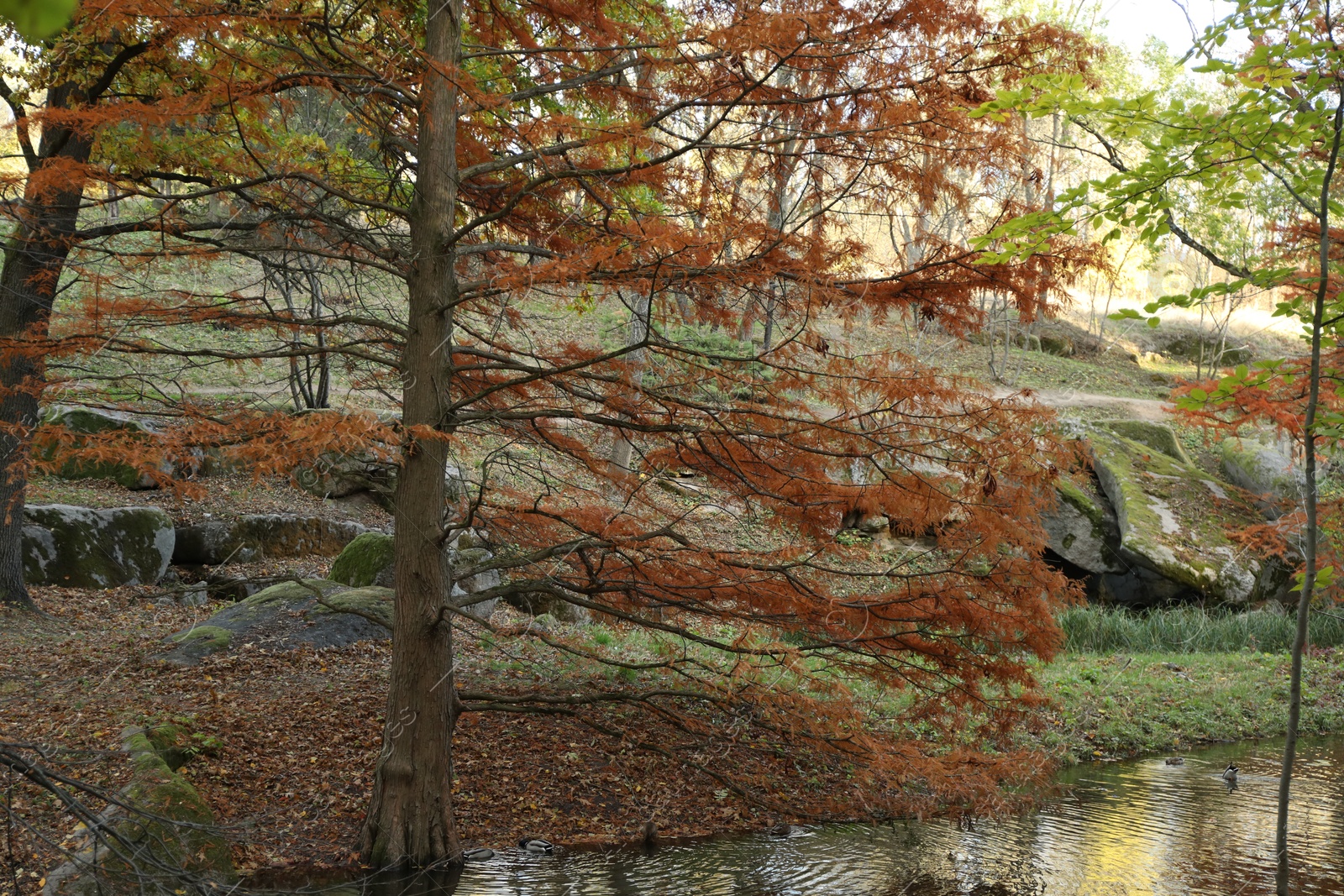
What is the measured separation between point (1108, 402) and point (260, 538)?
1758 cm

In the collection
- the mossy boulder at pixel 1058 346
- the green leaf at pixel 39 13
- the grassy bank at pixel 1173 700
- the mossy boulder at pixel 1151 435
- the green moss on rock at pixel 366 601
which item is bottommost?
the grassy bank at pixel 1173 700

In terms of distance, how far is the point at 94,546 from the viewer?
9883mm

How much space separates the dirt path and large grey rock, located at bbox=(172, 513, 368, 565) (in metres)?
13.5

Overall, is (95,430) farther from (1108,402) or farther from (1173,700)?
(1108,402)

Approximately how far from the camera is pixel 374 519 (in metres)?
12.8

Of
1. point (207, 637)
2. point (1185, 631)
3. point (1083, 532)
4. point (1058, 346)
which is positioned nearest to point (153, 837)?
point (207, 637)

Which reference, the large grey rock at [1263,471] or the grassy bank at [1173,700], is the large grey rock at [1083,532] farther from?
the large grey rock at [1263,471]

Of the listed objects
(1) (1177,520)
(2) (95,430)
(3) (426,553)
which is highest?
(2) (95,430)

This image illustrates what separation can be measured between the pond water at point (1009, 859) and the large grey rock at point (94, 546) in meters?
6.78

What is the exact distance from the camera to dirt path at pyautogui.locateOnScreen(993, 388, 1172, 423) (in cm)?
1950

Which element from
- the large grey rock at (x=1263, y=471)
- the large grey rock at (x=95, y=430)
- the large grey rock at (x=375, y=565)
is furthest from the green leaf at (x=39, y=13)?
the large grey rock at (x=1263, y=471)

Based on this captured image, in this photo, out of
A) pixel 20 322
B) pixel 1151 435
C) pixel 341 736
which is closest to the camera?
pixel 341 736

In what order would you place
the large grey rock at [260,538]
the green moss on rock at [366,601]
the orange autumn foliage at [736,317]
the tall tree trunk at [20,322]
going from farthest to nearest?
1. the large grey rock at [260,538]
2. the green moss on rock at [366,601]
3. the tall tree trunk at [20,322]
4. the orange autumn foliage at [736,317]

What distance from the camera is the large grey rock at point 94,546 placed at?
957cm
